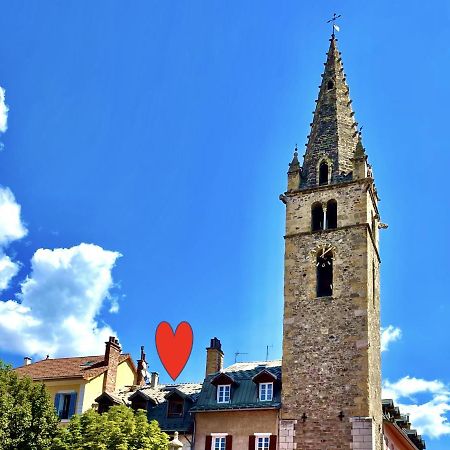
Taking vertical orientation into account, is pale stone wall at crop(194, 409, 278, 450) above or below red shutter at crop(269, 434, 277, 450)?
above

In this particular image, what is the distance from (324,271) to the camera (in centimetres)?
3866

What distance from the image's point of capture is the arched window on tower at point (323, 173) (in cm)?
4150

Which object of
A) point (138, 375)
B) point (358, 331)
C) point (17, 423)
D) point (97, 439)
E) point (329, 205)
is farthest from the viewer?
point (138, 375)

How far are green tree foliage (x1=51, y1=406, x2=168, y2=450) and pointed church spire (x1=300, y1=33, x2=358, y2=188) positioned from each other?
17367mm

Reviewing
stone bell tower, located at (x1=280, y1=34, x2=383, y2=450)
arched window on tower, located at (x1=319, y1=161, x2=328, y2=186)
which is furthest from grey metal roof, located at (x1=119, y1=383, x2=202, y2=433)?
arched window on tower, located at (x1=319, y1=161, x2=328, y2=186)

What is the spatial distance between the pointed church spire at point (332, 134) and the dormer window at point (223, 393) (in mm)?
12609

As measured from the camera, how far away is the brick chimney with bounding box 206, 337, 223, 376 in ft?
139

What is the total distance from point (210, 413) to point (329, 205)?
13351 millimetres

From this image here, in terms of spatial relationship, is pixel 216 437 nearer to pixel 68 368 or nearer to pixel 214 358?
pixel 214 358

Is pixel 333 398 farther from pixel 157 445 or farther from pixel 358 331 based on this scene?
pixel 157 445

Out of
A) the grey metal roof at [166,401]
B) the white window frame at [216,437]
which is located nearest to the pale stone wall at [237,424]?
the white window frame at [216,437]

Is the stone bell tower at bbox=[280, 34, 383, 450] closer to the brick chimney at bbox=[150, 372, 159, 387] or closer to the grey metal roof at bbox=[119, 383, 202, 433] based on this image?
the grey metal roof at bbox=[119, 383, 202, 433]

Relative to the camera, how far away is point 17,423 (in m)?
33.3

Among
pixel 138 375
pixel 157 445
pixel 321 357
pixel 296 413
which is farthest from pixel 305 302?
pixel 138 375
